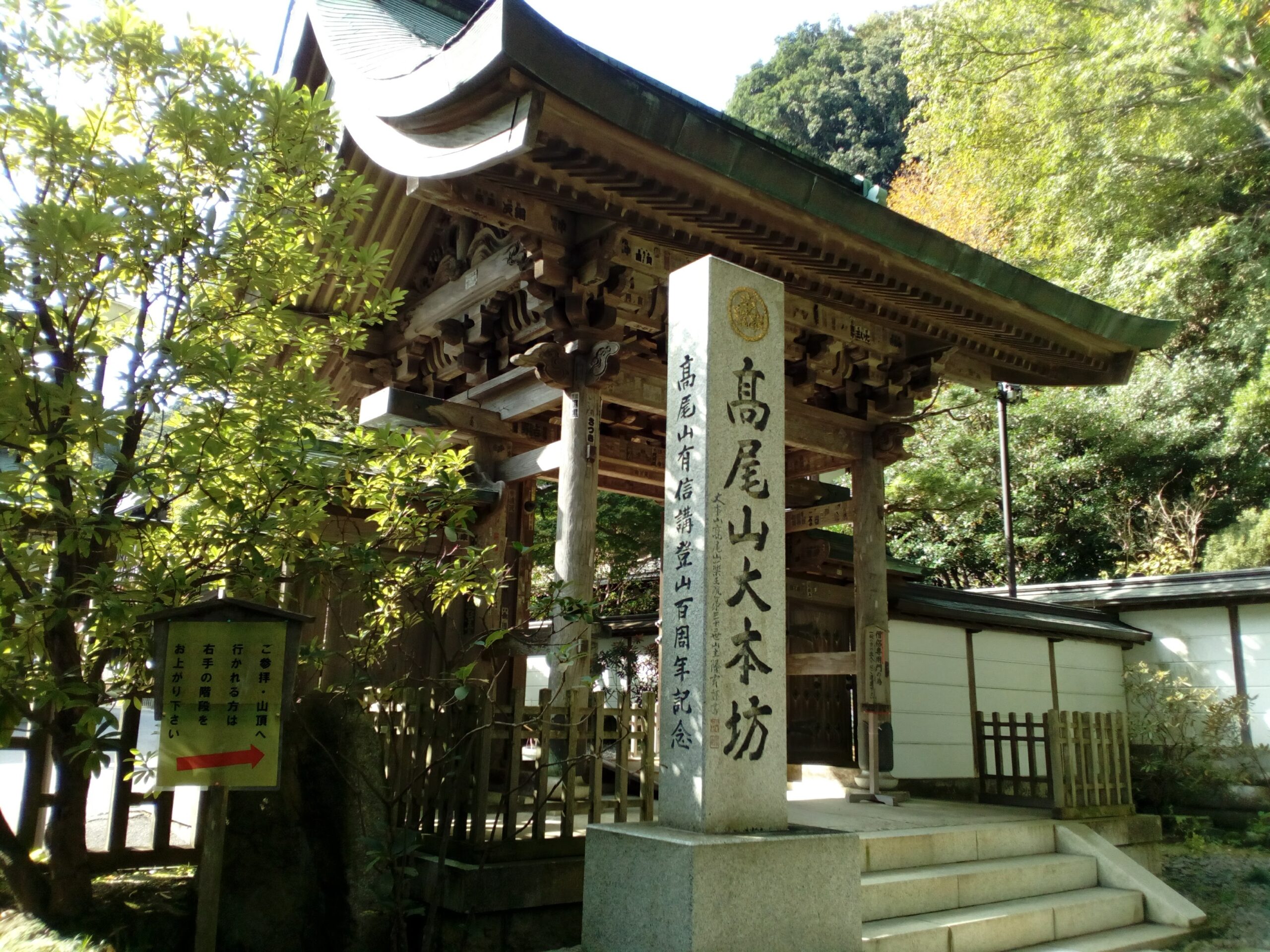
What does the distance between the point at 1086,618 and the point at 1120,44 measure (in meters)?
12.1

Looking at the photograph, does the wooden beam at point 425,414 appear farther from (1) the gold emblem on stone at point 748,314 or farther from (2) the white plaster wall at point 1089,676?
(2) the white plaster wall at point 1089,676

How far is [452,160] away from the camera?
5781 mm

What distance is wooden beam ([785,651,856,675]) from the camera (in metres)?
8.79

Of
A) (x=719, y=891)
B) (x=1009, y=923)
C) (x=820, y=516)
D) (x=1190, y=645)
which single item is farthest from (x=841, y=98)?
(x=719, y=891)

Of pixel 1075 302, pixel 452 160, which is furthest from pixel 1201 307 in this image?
pixel 452 160

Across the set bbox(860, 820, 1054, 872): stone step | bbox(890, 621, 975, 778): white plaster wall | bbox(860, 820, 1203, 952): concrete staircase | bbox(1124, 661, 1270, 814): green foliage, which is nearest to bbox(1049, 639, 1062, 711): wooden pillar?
bbox(1124, 661, 1270, 814): green foliage

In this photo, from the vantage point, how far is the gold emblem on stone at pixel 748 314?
5.21 meters

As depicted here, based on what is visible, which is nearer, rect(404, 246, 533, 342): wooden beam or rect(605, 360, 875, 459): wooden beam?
rect(404, 246, 533, 342): wooden beam

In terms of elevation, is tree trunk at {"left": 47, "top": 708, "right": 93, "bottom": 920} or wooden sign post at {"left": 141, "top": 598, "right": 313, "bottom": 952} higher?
wooden sign post at {"left": 141, "top": 598, "right": 313, "bottom": 952}

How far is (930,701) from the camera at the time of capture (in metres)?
11.0

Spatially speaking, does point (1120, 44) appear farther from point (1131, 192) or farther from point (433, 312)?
point (433, 312)

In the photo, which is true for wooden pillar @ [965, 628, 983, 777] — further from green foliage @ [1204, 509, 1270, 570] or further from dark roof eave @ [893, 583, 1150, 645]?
green foliage @ [1204, 509, 1270, 570]

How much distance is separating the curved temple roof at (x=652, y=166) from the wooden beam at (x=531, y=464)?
72.4 inches

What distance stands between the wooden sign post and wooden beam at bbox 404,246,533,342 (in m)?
3.64
